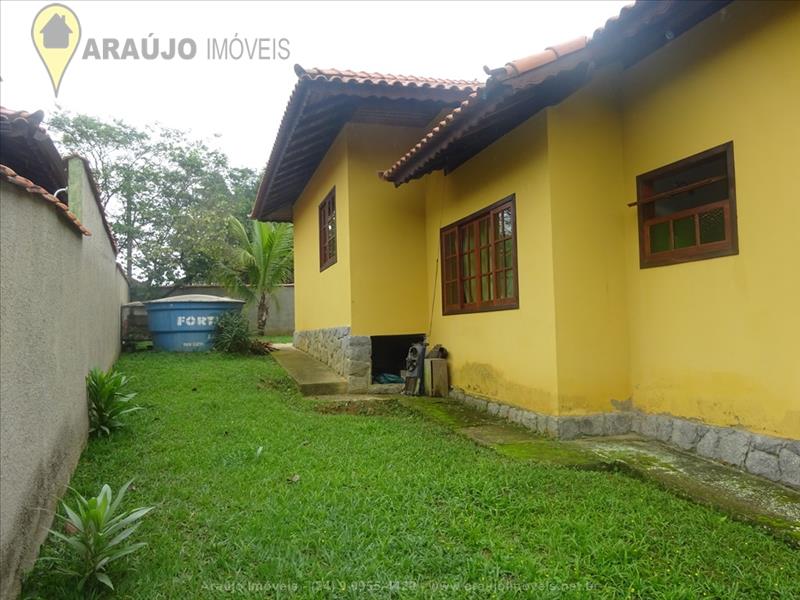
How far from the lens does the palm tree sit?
14.7 m

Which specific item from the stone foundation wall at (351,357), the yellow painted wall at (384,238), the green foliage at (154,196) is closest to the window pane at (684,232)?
the yellow painted wall at (384,238)

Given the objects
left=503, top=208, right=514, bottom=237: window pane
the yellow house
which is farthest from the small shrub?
left=503, top=208, right=514, bottom=237: window pane

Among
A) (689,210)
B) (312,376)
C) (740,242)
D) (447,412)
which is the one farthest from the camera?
(312,376)

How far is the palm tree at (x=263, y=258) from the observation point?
14.7 m

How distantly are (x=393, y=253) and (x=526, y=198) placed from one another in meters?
2.76

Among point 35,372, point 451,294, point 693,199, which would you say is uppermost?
point 693,199

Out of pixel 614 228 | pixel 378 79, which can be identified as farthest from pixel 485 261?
pixel 378 79

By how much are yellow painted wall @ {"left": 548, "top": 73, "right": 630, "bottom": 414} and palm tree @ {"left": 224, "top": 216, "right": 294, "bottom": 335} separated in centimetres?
1077

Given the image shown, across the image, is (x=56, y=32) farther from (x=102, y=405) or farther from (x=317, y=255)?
(x=102, y=405)

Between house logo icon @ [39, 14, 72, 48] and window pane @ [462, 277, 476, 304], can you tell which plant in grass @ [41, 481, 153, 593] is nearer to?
window pane @ [462, 277, 476, 304]

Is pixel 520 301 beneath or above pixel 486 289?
beneath

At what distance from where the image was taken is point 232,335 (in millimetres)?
11047

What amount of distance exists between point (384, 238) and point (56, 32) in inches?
195

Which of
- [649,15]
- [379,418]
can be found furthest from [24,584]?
[649,15]
